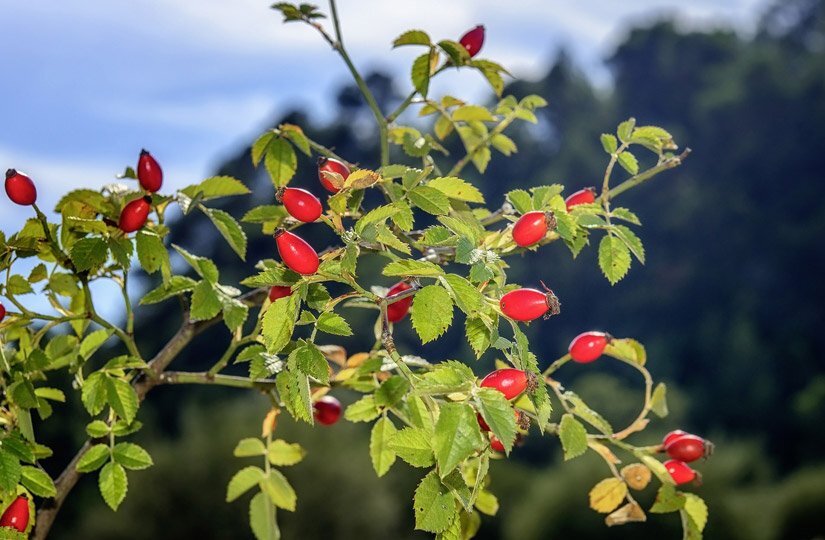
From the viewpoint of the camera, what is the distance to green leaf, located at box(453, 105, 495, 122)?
1767 mm

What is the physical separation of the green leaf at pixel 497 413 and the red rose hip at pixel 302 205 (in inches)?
13.4

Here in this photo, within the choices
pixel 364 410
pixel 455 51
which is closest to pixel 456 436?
pixel 364 410

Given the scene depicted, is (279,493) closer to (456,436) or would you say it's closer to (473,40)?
(456,436)

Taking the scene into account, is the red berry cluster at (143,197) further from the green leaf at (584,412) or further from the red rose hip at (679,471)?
the red rose hip at (679,471)

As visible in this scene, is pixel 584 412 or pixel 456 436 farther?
pixel 584 412

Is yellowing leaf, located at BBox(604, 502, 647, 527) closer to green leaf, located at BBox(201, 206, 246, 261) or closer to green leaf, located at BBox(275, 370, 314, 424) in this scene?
green leaf, located at BBox(275, 370, 314, 424)

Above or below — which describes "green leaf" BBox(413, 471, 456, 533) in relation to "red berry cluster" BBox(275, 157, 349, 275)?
below

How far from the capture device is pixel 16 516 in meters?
1.38

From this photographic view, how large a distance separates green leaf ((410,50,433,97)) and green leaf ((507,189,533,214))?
0.33 meters

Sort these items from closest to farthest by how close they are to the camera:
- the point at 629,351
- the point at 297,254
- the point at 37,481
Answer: the point at 297,254 → the point at 37,481 → the point at 629,351

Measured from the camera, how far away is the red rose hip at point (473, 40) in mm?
1677

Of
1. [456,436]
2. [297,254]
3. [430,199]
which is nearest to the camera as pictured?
[456,436]

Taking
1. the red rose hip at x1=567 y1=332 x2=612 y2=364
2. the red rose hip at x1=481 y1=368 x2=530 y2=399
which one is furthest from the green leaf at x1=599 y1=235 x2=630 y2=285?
the red rose hip at x1=481 y1=368 x2=530 y2=399

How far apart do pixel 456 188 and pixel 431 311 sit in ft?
0.89
